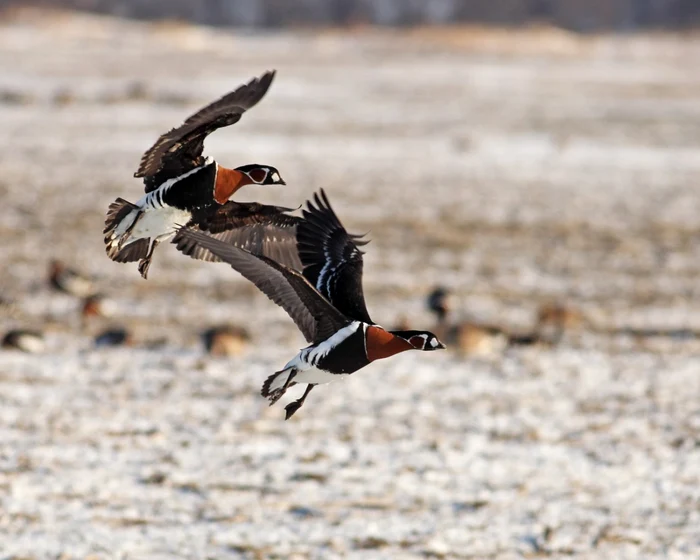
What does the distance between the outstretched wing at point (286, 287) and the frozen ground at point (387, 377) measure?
3619mm

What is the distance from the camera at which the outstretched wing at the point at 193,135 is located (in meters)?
3.36

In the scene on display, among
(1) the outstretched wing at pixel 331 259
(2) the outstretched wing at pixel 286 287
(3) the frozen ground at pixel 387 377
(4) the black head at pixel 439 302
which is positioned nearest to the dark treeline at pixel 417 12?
(3) the frozen ground at pixel 387 377

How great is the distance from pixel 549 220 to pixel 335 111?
1429cm

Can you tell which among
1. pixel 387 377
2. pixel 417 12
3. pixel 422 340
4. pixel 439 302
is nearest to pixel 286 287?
pixel 422 340

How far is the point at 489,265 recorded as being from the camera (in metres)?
15.1

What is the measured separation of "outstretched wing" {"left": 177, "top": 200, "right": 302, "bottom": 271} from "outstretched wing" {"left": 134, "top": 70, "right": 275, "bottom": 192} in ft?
0.54

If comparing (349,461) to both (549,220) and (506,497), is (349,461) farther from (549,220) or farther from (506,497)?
(549,220)

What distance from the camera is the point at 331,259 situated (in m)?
3.99

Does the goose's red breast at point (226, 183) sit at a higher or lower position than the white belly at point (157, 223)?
higher

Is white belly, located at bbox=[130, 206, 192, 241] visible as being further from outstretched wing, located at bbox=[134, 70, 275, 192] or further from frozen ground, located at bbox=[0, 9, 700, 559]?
frozen ground, located at bbox=[0, 9, 700, 559]

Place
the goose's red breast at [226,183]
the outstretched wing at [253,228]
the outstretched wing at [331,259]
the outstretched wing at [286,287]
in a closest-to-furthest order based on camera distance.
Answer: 1. the outstretched wing at [286,287]
2. the goose's red breast at [226,183]
3. the outstretched wing at [253,228]
4. the outstretched wing at [331,259]

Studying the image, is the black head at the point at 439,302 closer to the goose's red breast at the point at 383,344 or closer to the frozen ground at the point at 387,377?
the frozen ground at the point at 387,377

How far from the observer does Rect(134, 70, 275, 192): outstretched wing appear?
11.0ft

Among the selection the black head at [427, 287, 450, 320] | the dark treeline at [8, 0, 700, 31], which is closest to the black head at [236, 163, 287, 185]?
the black head at [427, 287, 450, 320]
